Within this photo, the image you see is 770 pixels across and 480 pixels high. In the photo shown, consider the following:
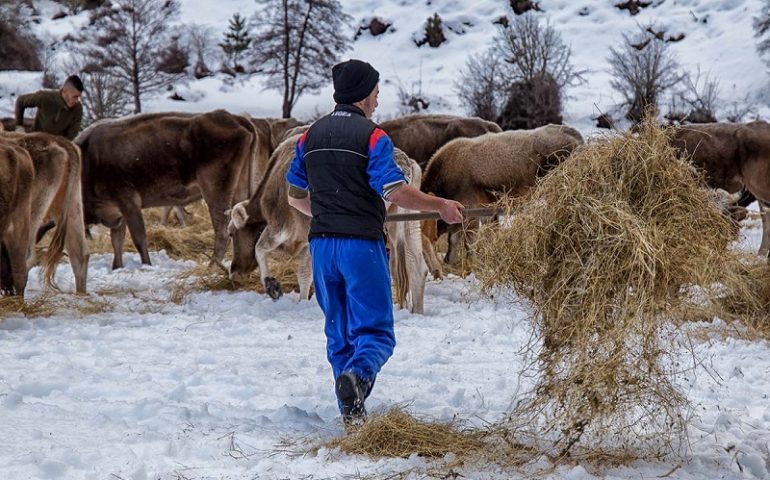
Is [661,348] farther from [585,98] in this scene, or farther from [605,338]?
[585,98]

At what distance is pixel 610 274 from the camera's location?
4.13 metres

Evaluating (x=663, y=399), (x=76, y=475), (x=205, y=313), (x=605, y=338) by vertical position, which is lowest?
(x=205, y=313)

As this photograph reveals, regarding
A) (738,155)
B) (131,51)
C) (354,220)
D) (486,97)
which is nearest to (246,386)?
(354,220)

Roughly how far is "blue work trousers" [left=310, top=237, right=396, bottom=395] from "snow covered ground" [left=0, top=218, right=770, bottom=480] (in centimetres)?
48

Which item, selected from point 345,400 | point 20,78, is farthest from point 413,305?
point 20,78

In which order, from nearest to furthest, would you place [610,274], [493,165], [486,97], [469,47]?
[610,274] < [493,165] < [486,97] < [469,47]

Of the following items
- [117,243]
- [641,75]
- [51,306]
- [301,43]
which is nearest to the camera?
[51,306]

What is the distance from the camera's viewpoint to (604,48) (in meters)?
51.9

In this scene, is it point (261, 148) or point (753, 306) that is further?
point (261, 148)

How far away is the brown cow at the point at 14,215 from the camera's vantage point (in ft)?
27.2

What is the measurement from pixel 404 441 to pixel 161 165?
8.67 meters

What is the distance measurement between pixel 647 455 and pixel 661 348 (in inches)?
20.9

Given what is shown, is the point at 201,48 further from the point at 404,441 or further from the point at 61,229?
the point at 404,441

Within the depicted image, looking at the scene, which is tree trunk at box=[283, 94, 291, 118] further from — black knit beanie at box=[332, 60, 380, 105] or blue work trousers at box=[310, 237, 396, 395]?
blue work trousers at box=[310, 237, 396, 395]
